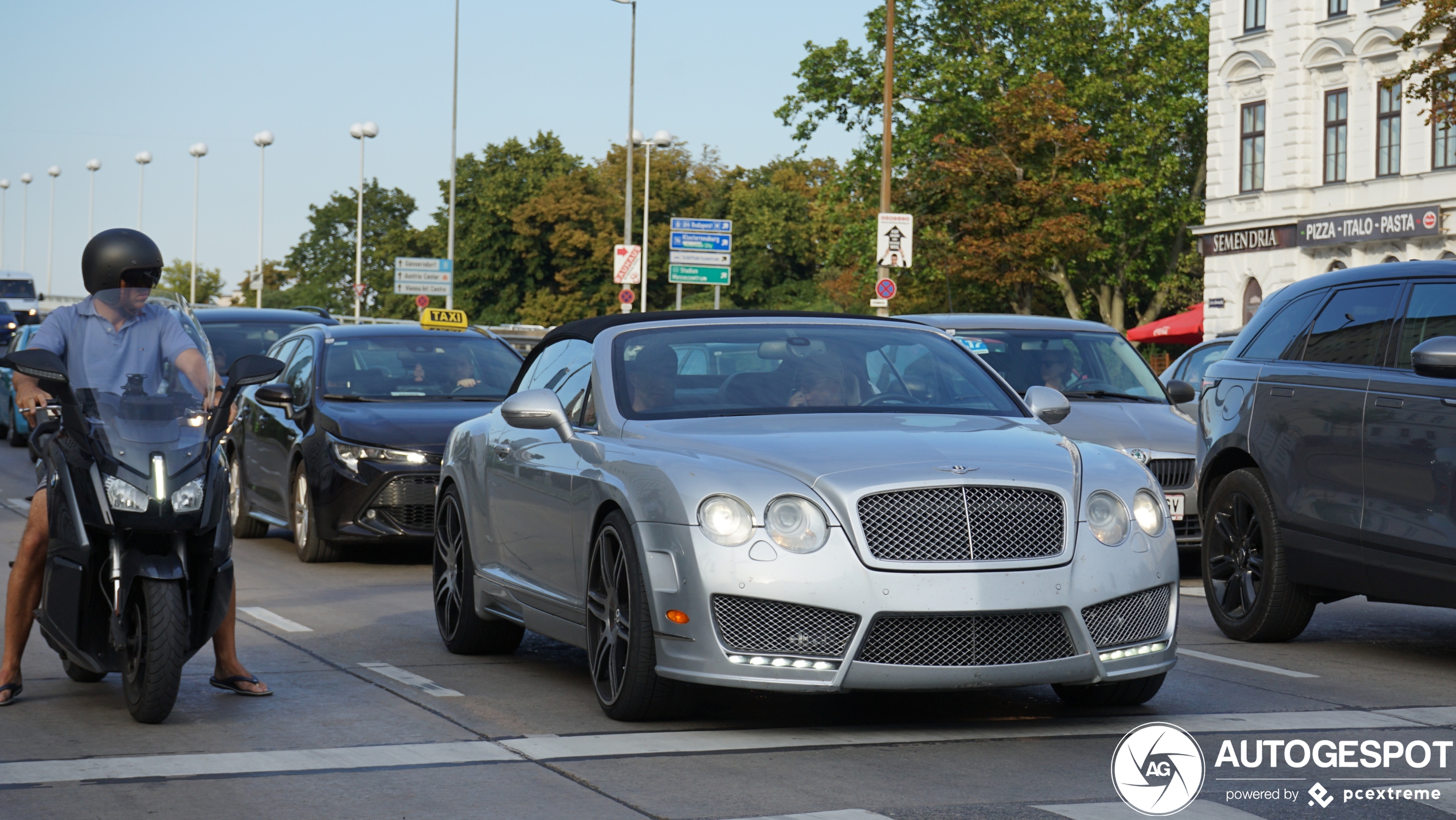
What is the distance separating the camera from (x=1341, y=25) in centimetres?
4203

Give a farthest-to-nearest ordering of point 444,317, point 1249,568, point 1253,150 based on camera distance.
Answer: point 1253,150
point 444,317
point 1249,568

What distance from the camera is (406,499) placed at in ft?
40.5

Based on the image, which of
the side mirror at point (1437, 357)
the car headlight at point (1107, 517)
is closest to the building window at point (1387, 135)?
the side mirror at point (1437, 357)

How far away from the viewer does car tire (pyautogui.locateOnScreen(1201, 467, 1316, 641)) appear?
8.92 meters

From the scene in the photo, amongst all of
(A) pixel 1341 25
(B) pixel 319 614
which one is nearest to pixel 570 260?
(A) pixel 1341 25

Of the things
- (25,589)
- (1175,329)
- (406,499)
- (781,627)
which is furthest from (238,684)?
(1175,329)

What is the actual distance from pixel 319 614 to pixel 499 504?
2406 millimetres

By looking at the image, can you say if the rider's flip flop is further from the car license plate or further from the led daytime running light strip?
the car license plate

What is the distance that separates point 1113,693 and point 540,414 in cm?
238

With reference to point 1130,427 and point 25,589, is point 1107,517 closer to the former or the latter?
point 25,589

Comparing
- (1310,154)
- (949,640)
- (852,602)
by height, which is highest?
(1310,154)

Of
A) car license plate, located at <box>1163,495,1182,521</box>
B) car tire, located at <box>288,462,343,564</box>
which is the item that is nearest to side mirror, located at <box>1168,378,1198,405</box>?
car license plate, located at <box>1163,495,1182,521</box>

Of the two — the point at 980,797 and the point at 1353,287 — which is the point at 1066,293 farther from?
the point at 980,797

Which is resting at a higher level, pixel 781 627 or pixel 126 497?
pixel 126 497
